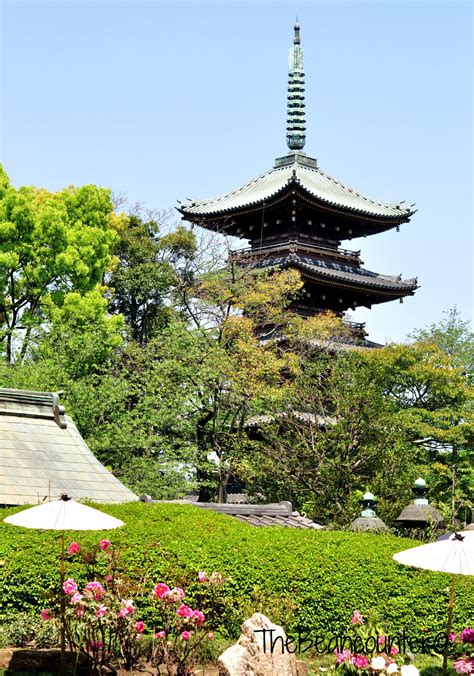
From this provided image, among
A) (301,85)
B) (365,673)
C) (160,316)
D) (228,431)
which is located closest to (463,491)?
(228,431)

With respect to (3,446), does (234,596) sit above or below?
below

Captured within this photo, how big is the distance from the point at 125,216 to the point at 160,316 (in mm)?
4529

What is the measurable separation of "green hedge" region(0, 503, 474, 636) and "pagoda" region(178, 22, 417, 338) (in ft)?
92.6

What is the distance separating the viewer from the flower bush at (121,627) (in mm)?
11578

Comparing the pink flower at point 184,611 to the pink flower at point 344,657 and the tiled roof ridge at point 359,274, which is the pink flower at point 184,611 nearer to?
the pink flower at point 344,657

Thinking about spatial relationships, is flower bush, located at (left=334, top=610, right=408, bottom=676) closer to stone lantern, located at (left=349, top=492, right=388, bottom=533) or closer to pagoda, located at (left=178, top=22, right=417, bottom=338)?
stone lantern, located at (left=349, top=492, right=388, bottom=533)

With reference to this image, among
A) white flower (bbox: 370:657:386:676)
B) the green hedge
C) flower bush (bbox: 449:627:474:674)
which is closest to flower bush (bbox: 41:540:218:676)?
the green hedge

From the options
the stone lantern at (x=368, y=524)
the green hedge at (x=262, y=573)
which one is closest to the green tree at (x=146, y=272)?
the stone lantern at (x=368, y=524)

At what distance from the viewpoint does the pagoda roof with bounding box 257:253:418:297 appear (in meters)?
42.5

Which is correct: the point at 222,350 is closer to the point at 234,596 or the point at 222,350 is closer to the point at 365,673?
the point at 234,596

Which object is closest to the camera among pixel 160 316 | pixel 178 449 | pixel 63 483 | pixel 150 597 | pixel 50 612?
pixel 50 612

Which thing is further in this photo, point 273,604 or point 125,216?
point 125,216

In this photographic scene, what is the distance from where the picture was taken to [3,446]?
1703 centimetres

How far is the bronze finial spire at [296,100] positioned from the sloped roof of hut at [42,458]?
32.3 meters
